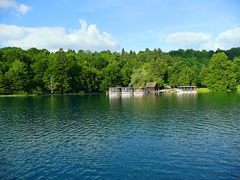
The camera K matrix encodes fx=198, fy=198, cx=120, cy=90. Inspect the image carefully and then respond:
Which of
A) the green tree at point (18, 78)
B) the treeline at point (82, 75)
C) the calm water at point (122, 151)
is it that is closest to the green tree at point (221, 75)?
the treeline at point (82, 75)

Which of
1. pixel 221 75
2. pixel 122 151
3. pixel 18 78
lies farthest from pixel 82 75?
pixel 122 151

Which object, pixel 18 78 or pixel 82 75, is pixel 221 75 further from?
pixel 18 78

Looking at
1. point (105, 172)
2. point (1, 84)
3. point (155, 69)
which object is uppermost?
point (155, 69)

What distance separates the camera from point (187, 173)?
42.9 feet

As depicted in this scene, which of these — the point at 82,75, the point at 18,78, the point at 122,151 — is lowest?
the point at 122,151

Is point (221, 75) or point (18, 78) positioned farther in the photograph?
point (221, 75)

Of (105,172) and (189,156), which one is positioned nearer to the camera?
(105,172)

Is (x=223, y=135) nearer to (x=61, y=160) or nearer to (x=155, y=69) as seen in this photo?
(x=61, y=160)

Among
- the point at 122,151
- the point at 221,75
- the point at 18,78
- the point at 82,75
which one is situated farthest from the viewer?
the point at 82,75

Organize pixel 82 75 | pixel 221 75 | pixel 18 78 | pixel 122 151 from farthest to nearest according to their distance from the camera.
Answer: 1. pixel 82 75
2. pixel 221 75
3. pixel 18 78
4. pixel 122 151

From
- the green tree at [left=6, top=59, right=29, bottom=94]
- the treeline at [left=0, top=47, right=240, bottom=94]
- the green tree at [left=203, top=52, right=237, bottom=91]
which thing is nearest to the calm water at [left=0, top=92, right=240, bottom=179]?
the green tree at [left=6, top=59, right=29, bottom=94]

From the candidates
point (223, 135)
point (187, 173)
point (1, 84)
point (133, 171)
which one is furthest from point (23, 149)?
point (1, 84)

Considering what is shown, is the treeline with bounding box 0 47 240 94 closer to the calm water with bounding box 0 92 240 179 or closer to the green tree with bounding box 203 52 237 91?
the green tree with bounding box 203 52 237 91

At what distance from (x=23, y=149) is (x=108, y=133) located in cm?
912
